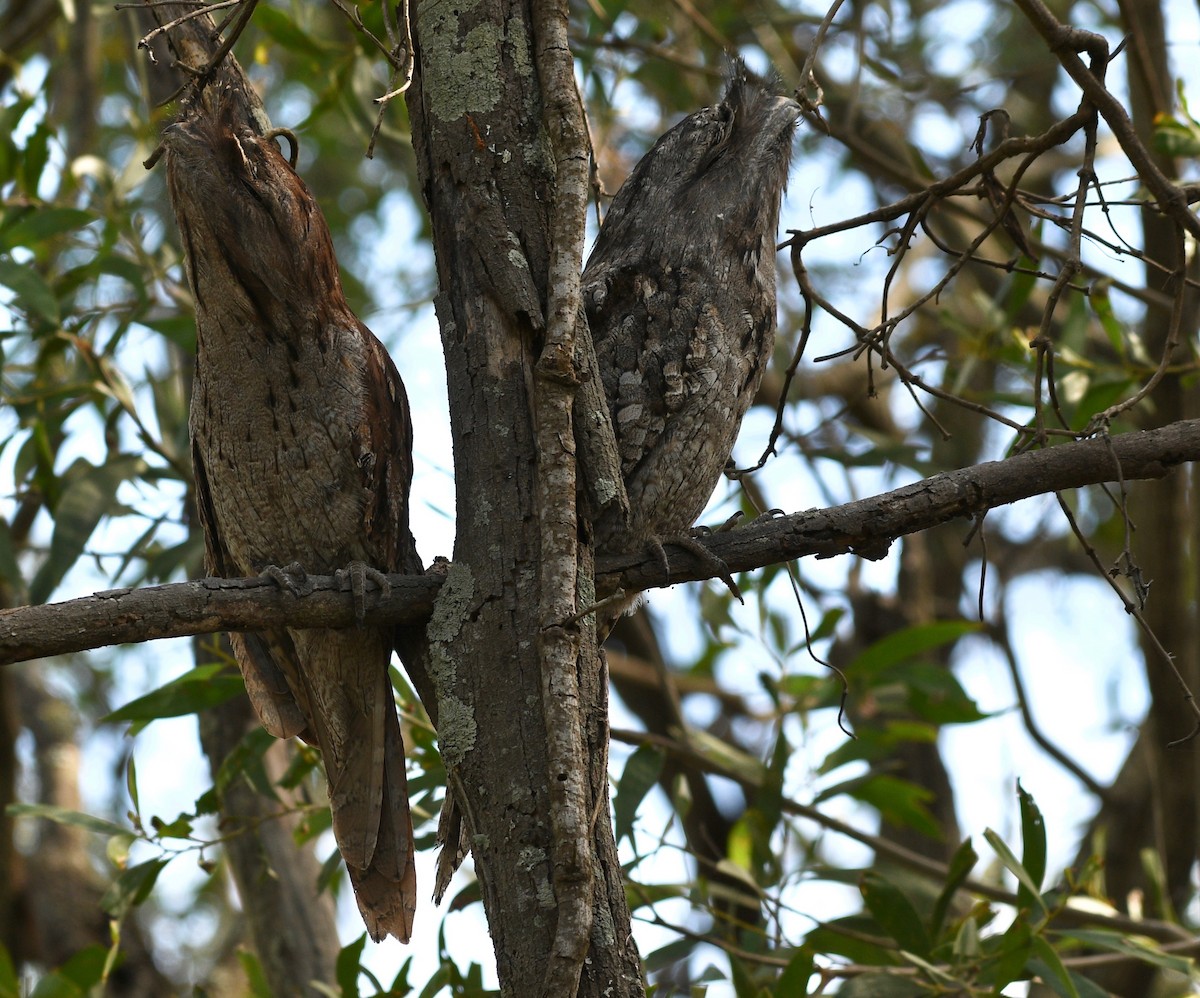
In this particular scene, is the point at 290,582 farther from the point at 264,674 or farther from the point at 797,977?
the point at 797,977

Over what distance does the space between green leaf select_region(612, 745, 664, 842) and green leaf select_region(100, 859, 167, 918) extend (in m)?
1.15

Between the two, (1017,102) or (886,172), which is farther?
(1017,102)

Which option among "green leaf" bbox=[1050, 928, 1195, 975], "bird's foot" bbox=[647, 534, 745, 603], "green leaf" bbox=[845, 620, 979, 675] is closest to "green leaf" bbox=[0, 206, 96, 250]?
"bird's foot" bbox=[647, 534, 745, 603]

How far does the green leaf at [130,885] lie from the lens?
3.06 m

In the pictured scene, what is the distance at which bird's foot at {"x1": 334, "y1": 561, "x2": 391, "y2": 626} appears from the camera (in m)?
1.81

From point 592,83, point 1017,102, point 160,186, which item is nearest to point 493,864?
point 592,83

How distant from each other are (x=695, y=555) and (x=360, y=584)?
521mm

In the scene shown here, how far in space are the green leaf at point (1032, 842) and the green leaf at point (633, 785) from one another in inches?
36.8

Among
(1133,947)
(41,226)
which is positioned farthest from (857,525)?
(41,226)

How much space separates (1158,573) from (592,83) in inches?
101

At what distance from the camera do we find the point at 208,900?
25.0 ft

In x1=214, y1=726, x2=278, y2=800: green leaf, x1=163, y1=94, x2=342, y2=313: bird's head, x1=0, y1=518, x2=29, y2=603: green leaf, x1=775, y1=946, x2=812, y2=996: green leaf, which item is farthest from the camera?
x1=0, y1=518, x2=29, y2=603: green leaf

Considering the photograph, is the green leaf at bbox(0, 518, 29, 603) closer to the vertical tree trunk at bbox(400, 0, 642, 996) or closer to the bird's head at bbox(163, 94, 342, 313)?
the bird's head at bbox(163, 94, 342, 313)

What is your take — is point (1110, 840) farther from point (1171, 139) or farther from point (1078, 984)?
point (1171, 139)
